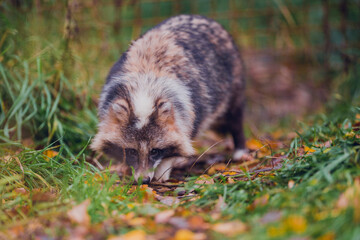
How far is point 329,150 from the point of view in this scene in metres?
3.10

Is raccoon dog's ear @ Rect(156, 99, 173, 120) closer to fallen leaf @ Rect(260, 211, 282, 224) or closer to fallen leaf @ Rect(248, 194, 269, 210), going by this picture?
fallen leaf @ Rect(248, 194, 269, 210)

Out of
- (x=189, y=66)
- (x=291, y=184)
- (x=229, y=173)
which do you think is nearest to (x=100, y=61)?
(x=189, y=66)

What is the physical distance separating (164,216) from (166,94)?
1.69 m

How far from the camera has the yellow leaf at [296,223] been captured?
83.7 inches

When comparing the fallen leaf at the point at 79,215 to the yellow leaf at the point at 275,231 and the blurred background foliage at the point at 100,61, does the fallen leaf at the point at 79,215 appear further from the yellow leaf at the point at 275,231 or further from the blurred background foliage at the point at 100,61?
the blurred background foliage at the point at 100,61

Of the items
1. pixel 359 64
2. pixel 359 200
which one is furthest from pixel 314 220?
pixel 359 64

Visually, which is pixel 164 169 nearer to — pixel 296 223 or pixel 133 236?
pixel 133 236

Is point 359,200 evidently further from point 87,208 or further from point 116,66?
point 116,66

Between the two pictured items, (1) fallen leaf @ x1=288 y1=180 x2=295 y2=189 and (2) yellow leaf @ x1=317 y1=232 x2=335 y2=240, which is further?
(1) fallen leaf @ x1=288 y1=180 x2=295 y2=189

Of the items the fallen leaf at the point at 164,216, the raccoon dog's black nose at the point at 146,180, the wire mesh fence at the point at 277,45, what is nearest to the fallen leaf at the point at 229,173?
the raccoon dog's black nose at the point at 146,180

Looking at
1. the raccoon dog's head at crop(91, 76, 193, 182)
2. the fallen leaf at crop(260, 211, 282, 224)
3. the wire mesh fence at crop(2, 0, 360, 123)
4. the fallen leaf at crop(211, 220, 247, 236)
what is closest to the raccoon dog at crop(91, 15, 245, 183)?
the raccoon dog's head at crop(91, 76, 193, 182)

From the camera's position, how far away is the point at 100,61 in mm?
6297

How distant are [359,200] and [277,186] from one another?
83cm

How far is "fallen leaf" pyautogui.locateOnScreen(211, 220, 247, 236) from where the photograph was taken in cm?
230
